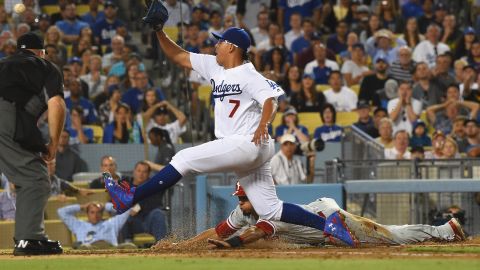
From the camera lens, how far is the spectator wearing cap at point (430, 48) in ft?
63.7

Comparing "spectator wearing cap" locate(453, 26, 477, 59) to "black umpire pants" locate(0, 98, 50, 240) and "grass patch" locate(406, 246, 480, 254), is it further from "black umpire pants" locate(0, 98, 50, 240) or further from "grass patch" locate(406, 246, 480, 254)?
"black umpire pants" locate(0, 98, 50, 240)

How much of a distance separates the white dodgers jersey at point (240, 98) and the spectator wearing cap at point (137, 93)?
25.1 ft

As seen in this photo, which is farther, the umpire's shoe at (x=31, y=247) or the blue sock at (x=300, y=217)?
the blue sock at (x=300, y=217)

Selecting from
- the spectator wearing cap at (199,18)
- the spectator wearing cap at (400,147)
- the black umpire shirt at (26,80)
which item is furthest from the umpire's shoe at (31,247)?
the spectator wearing cap at (199,18)

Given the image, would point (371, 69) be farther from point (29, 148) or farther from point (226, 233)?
point (29, 148)

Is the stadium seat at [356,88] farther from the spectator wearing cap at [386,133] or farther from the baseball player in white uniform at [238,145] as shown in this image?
the baseball player in white uniform at [238,145]

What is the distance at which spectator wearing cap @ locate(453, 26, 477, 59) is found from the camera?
19656 mm

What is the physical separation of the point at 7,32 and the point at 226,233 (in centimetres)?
927

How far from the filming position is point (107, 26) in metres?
20.0

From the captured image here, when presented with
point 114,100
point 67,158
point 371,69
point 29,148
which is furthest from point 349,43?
point 29,148

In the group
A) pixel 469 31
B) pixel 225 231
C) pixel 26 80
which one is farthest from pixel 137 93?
pixel 26 80

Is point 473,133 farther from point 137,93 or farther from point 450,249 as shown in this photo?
point 450,249

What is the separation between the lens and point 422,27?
20.7 metres

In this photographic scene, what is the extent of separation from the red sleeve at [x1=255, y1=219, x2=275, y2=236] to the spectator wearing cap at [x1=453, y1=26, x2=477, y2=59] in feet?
33.9
